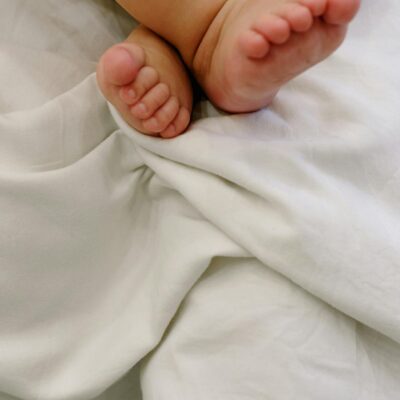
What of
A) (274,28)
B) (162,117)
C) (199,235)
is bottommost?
(199,235)

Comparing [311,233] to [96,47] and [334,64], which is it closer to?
[334,64]

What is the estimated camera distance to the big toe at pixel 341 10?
1.33 feet

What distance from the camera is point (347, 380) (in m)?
0.51

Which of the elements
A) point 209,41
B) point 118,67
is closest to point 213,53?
point 209,41

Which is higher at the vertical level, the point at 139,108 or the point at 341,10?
the point at 341,10

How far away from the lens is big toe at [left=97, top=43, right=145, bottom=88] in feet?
1.58

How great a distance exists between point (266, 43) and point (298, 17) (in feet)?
0.10

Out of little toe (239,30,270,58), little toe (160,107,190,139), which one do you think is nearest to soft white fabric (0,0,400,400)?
little toe (160,107,190,139)

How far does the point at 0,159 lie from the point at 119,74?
165 mm

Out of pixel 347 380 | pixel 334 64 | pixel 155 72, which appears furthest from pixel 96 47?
pixel 347 380

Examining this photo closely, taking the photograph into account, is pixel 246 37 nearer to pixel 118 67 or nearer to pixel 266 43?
pixel 266 43

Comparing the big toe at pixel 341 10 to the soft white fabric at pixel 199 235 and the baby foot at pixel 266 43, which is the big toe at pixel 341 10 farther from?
the soft white fabric at pixel 199 235

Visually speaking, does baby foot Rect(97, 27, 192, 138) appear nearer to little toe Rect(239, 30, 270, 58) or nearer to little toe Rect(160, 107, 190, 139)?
little toe Rect(160, 107, 190, 139)

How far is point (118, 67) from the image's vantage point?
1.58 feet
